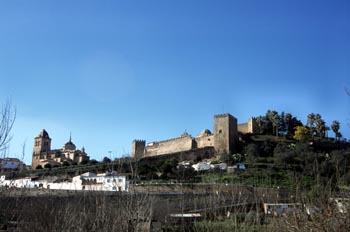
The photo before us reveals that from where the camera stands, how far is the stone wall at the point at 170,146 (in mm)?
59125

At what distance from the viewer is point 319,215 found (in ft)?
12.1

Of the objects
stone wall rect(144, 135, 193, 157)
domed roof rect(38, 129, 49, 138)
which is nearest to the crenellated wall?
stone wall rect(144, 135, 193, 157)

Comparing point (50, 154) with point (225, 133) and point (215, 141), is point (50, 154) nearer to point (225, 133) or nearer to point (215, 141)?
point (215, 141)

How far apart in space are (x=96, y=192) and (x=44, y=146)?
7156 cm

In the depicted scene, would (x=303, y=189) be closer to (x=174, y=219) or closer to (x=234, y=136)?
(x=174, y=219)

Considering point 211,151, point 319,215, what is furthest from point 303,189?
point 211,151

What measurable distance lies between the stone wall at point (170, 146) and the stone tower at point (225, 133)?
5330mm

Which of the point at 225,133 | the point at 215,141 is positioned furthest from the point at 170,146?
the point at 225,133

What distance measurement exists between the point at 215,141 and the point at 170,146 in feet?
32.2

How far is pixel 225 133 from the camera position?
53.7 m

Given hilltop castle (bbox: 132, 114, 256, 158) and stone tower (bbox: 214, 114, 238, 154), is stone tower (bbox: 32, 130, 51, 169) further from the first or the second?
stone tower (bbox: 214, 114, 238, 154)

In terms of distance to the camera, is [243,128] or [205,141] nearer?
Result: [205,141]

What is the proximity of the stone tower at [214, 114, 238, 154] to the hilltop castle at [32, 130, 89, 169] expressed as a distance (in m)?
21.5

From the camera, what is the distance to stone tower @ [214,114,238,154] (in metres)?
53.1
